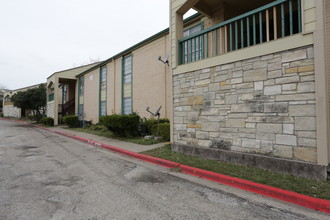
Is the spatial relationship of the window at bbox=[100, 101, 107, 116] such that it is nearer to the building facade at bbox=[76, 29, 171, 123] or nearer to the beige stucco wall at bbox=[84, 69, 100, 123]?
the building facade at bbox=[76, 29, 171, 123]

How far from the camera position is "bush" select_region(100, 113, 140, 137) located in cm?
923

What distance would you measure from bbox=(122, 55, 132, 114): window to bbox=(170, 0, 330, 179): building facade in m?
7.91

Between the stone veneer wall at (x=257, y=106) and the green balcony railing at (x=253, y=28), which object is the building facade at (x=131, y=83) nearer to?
the green balcony railing at (x=253, y=28)

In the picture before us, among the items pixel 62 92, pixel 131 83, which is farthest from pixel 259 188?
pixel 62 92

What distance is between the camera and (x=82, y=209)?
9.21 feet

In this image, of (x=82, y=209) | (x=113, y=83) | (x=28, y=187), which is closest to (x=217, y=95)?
(x=82, y=209)

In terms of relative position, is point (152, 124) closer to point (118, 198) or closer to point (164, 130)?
point (164, 130)

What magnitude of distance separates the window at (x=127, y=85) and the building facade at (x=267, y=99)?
7908 millimetres

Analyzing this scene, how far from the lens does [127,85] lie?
13961mm

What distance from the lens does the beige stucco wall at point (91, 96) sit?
17594 mm

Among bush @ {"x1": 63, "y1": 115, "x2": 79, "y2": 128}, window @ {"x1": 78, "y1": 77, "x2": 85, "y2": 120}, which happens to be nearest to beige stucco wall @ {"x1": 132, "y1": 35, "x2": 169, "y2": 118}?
bush @ {"x1": 63, "y1": 115, "x2": 79, "y2": 128}

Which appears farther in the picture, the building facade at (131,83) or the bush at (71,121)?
the bush at (71,121)

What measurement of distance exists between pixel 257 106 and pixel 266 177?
5.54 feet

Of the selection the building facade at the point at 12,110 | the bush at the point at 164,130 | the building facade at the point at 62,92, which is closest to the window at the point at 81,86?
the building facade at the point at 62,92
